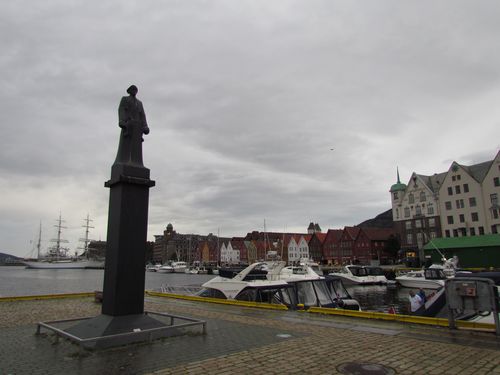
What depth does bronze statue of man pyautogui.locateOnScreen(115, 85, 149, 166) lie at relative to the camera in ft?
35.2

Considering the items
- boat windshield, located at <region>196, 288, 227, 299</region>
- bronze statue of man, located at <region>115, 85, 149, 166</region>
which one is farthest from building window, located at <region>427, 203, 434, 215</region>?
bronze statue of man, located at <region>115, 85, 149, 166</region>

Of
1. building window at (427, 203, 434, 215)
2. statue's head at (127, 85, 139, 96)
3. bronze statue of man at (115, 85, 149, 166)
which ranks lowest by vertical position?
bronze statue of man at (115, 85, 149, 166)

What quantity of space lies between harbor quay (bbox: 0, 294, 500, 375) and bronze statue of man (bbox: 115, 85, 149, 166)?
489 cm

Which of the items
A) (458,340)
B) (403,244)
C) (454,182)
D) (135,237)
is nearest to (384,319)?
(458,340)

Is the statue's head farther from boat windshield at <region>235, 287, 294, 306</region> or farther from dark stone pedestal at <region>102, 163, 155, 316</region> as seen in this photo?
boat windshield at <region>235, 287, 294, 306</region>

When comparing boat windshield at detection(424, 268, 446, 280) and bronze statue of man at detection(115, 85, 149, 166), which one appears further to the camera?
boat windshield at detection(424, 268, 446, 280)

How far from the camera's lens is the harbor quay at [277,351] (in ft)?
22.0

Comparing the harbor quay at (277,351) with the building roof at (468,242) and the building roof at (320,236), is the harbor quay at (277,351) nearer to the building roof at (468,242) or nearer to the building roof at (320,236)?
the building roof at (468,242)

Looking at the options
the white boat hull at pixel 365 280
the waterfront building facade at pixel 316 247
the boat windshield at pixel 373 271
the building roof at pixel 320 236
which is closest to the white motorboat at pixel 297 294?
the white boat hull at pixel 365 280

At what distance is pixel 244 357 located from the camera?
750 centimetres

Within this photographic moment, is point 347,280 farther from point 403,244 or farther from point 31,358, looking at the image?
point 31,358

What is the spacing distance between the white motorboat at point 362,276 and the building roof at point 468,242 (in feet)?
46.2

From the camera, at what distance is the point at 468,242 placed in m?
62.9

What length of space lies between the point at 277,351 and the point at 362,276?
5323cm
